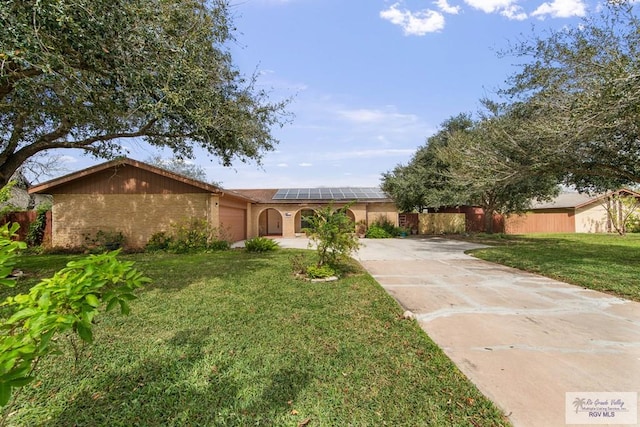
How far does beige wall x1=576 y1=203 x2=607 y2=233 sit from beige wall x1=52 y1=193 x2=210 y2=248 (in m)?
29.4

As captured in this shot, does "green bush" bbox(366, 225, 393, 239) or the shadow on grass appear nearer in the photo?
the shadow on grass

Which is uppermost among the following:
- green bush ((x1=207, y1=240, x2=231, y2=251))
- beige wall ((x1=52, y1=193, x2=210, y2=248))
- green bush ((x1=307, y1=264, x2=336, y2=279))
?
beige wall ((x1=52, y1=193, x2=210, y2=248))

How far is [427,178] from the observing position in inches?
751

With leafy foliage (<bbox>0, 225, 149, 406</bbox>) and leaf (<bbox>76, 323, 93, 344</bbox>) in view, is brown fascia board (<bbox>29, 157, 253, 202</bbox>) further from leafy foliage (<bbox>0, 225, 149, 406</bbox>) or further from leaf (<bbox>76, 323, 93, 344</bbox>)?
leaf (<bbox>76, 323, 93, 344</bbox>)

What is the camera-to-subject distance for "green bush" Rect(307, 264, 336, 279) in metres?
6.89

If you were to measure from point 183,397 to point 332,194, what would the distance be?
19762 mm

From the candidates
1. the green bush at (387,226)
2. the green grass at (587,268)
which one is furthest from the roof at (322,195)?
the green grass at (587,268)

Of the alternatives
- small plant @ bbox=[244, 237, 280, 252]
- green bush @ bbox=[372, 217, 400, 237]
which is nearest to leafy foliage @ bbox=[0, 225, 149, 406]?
small plant @ bbox=[244, 237, 280, 252]

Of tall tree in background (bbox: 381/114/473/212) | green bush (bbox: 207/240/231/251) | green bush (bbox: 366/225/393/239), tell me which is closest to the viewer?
green bush (bbox: 207/240/231/251)

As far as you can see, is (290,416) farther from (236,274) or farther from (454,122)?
(454,122)

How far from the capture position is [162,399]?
8.38 ft

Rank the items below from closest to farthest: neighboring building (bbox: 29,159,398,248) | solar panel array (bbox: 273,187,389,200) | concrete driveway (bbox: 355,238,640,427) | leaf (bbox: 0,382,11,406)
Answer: leaf (bbox: 0,382,11,406), concrete driveway (bbox: 355,238,640,427), neighboring building (bbox: 29,159,398,248), solar panel array (bbox: 273,187,389,200)
